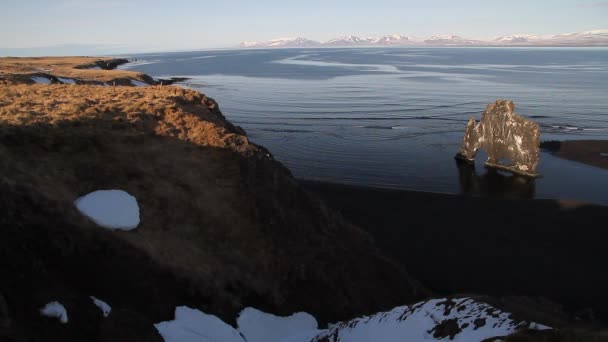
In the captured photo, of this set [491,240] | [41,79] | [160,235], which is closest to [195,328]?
[160,235]

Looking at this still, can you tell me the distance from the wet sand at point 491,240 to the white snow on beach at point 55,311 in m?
15.8

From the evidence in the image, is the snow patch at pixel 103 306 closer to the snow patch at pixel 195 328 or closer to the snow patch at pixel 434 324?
the snow patch at pixel 195 328

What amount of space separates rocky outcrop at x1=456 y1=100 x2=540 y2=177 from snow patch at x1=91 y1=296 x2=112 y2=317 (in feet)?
118

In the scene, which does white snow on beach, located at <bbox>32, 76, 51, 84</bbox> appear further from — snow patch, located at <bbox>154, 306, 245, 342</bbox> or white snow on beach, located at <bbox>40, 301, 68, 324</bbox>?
white snow on beach, located at <bbox>40, 301, 68, 324</bbox>

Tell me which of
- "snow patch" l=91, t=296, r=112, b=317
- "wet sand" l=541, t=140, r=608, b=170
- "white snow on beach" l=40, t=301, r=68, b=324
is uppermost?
"white snow on beach" l=40, t=301, r=68, b=324

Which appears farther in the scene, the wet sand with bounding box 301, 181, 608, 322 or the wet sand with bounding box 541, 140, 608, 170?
the wet sand with bounding box 541, 140, 608, 170

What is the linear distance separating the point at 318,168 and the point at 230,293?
26.5 m

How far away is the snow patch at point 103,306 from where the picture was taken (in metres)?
9.98

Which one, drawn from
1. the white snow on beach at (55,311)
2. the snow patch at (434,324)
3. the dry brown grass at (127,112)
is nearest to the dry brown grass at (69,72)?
the dry brown grass at (127,112)

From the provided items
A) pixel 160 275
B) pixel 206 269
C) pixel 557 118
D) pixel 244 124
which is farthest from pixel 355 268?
pixel 557 118

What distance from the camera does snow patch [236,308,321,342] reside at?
12594 millimetres

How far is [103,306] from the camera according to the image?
10125 millimetres

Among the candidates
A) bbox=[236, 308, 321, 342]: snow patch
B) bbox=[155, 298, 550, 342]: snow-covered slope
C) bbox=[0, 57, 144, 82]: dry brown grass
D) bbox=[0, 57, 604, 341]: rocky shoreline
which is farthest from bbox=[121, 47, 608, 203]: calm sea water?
bbox=[155, 298, 550, 342]: snow-covered slope

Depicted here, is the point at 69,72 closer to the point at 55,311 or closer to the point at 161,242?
the point at 161,242
